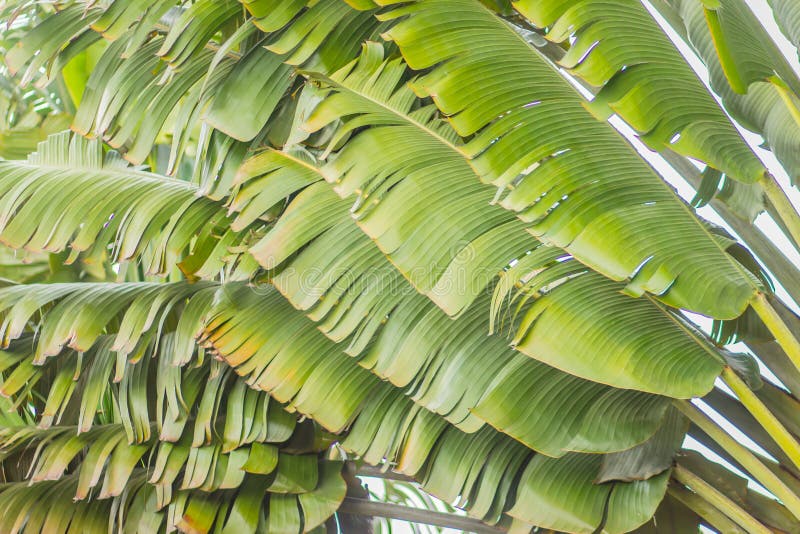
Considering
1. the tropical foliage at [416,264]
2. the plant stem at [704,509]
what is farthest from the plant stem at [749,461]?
the plant stem at [704,509]

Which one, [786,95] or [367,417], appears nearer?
[786,95]

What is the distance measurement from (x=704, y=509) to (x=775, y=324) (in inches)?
13.6

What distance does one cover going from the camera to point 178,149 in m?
0.97

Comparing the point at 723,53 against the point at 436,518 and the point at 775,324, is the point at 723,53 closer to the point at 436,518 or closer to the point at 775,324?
the point at 775,324

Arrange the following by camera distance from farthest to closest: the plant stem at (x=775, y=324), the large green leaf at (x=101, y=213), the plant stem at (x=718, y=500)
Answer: the large green leaf at (x=101, y=213)
the plant stem at (x=718, y=500)
the plant stem at (x=775, y=324)

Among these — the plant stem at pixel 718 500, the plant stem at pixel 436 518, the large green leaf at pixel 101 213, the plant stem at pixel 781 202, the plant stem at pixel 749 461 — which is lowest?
the plant stem at pixel 436 518

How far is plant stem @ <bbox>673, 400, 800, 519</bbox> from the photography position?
2.81 feet

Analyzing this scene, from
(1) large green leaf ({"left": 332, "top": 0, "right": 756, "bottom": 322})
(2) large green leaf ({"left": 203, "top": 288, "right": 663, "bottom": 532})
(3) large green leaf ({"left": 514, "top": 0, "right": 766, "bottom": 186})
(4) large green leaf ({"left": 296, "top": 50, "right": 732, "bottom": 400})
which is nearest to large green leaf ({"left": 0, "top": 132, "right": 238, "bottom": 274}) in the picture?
(2) large green leaf ({"left": 203, "top": 288, "right": 663, "bottom": 532})

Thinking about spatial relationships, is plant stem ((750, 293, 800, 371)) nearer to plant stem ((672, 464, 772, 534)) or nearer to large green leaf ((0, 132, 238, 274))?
plant stem ((672, 464, 772, 534))

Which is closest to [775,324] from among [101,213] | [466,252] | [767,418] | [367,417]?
[767,418]

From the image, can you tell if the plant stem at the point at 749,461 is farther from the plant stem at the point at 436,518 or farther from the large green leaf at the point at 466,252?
the plant stem at the point at 436,518

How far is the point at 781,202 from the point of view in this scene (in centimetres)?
86

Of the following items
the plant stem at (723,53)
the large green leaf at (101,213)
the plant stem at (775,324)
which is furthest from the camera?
the large green leaf at (101,213)

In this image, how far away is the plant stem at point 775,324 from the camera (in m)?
0.79
